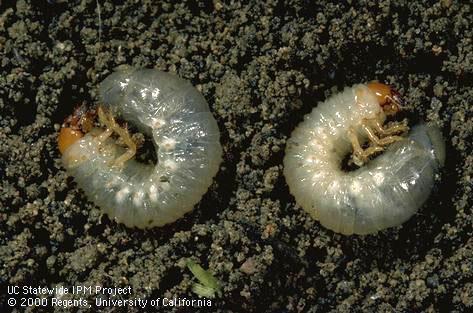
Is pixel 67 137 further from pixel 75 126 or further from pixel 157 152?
pixel 157 152

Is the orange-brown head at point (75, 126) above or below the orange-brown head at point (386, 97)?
below

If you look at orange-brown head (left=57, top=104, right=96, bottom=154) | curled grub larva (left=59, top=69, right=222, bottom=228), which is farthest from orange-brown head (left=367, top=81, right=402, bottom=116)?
orange-brown head (left=57, top=104, right=96, bottom=154)

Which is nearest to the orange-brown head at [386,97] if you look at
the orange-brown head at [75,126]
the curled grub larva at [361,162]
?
the curled grub larva at [361,162]

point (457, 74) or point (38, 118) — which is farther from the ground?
point (457, 74)

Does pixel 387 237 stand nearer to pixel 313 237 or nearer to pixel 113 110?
pixel 313 237

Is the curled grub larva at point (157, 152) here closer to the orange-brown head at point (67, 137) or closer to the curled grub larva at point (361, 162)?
the orange-brown head at point (67, 137)

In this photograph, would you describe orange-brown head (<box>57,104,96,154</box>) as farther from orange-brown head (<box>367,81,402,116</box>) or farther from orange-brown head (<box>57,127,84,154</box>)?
orange-brown head (<box>367,81,402,116</box>)

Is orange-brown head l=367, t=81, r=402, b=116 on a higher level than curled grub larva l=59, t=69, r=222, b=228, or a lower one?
higher

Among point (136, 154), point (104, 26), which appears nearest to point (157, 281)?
point (136, 154)
